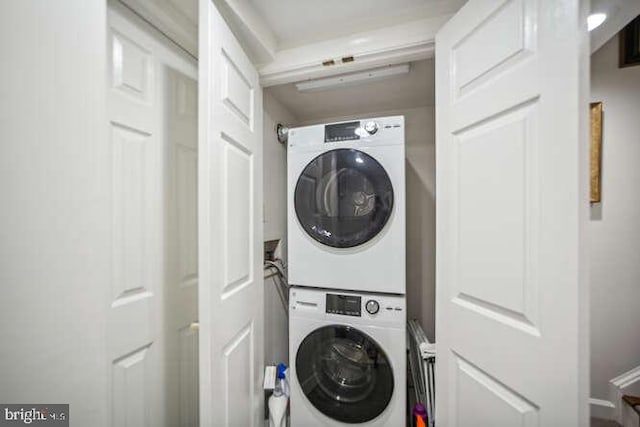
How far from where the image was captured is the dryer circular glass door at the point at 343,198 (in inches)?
50.2

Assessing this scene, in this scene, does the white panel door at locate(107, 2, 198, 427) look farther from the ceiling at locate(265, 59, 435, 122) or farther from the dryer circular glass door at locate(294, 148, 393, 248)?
the ceiling at locate(265, 59, 435, 122)

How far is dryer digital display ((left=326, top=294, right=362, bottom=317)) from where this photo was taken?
1.27m

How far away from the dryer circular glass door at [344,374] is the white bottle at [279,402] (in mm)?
135

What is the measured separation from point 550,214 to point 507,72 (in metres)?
0.46

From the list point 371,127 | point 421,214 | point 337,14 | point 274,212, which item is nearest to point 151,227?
point 274,212

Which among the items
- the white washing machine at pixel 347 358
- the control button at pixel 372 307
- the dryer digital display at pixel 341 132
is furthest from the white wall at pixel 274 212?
the control button at pixel 372 307

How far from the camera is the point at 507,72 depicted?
2.41 ft

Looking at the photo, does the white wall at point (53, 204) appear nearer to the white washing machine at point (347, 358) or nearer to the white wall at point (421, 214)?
the white washing machine at point (347, 358)

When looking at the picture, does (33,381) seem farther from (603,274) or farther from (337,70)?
(603,274)

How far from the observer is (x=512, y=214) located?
72 centimetres

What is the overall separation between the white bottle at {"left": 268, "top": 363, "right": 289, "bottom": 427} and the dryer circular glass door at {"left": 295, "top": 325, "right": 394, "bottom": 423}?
14 cm

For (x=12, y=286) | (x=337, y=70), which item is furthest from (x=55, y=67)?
(x=337, y=70)

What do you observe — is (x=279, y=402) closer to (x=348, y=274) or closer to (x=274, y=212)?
(x=348, y=274)

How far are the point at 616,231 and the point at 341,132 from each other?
74.0 inches
